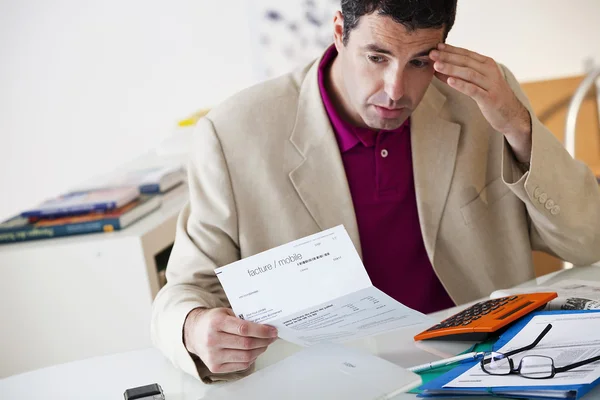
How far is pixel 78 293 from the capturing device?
87.0 inches

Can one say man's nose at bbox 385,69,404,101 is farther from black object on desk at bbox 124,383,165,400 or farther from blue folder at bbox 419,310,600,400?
black object on desk at bbox 124,383,165,400

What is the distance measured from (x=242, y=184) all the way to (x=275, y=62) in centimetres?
220

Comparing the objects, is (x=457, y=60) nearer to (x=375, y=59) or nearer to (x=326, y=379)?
(x=375, y=59)

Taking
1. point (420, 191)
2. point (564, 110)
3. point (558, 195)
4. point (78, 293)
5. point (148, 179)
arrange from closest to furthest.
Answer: point (558, 195) → point (420, 191) → point (78, 293) → point (148, 179) → point (564, 110)

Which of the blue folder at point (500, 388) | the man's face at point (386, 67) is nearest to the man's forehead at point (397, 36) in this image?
the man's face at point (386, 67)

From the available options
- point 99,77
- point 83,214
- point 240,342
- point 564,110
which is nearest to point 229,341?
point 240,342

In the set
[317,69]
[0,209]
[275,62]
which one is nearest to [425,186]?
[317,69]

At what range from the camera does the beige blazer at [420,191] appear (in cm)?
145

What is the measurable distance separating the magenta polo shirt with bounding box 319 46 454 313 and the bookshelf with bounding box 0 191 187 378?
0.85m

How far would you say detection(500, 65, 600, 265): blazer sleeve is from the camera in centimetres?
141

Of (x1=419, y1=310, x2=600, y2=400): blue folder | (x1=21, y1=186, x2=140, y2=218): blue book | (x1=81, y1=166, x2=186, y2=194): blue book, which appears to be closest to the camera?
(x1=419, y1=310, x2=600, y2=400): blue folder

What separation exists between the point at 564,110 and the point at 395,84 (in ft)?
6.71

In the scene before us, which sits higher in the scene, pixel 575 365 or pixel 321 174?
pixel 321 174

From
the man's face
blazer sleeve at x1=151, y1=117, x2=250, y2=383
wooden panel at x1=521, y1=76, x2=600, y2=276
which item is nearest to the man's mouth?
the man's face
